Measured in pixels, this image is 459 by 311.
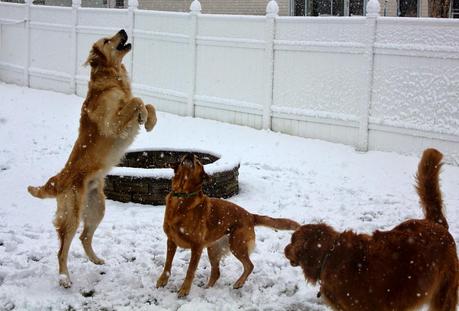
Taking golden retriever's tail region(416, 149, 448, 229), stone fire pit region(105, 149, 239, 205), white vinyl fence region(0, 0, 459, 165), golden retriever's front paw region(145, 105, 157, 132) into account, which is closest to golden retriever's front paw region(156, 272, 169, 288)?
golden retriever's front paw region(145, 105, 157, 132)

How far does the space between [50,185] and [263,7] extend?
45.3 ft

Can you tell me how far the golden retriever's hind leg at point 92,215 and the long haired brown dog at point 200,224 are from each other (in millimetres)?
756

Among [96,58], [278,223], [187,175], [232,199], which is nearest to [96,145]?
[96,58]

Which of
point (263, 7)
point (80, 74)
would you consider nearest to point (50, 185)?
point (80, 74)

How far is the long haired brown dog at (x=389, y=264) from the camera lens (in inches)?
125

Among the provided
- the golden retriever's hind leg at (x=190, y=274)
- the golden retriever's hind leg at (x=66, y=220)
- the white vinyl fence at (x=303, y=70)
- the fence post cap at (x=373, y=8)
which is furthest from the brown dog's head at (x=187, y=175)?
the fence post cap at (x=373, y=8)

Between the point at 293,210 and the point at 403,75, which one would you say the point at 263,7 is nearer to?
the point at 403,75

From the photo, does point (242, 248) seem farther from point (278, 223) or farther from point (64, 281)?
point (64, 281)

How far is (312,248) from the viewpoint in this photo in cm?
339

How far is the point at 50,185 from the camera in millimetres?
4777

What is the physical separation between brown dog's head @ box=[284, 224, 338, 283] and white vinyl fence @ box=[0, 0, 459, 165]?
5797 millimetres

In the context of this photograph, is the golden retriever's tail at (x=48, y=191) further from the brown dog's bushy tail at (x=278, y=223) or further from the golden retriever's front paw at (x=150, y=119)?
the brown dog's bushy tail at (x=278, y=223)

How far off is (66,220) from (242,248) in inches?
54.8

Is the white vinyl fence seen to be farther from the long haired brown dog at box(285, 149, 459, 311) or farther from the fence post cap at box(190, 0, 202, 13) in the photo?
the long haired brown dog at box(285, 149, 459, 311)
